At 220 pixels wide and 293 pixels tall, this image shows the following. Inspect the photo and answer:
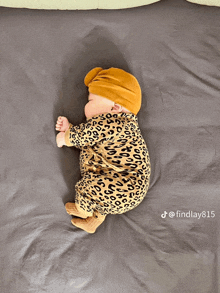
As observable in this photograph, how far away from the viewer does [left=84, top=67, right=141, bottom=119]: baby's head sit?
993 mm

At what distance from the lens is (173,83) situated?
1.15 m

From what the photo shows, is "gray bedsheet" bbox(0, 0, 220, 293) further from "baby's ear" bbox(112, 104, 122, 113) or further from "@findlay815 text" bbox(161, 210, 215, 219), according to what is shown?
"baby's ear" bbox(112, 104, 122, 113)

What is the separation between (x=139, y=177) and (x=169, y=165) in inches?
7.7

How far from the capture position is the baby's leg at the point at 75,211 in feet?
3.29

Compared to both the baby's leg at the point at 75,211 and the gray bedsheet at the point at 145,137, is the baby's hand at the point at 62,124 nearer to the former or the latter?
the gray bedsheet at the point at 145,137

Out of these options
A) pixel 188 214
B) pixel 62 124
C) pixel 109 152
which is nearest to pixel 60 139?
pixel 62 124

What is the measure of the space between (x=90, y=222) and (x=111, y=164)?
261 millimetres

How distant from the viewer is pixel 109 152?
1.01 m

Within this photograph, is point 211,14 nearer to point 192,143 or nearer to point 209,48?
point 209,48

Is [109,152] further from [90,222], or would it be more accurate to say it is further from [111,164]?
[90,222]

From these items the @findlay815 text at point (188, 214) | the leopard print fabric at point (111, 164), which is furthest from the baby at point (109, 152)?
the @findlay815 text at point (188, 214)

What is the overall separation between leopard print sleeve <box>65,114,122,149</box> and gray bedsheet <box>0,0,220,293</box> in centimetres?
9

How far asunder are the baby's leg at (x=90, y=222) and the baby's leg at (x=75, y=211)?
0.8 inches

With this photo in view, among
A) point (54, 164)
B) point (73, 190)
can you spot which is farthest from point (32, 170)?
point (73, 190)
